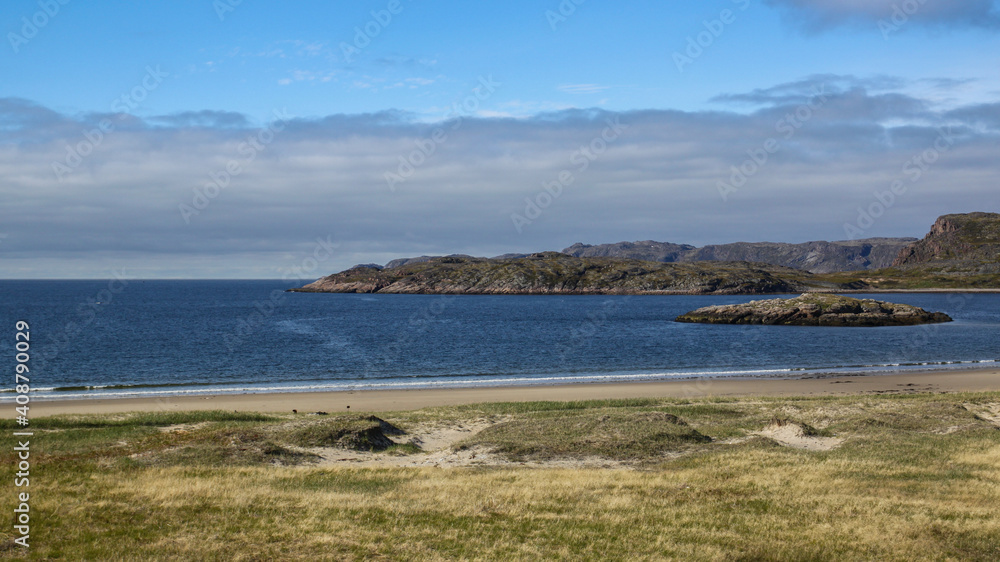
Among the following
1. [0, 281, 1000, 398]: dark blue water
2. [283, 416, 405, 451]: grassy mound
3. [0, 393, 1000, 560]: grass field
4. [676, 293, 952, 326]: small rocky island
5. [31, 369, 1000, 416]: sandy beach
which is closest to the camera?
[0, 393, 1000, 560]: grass field

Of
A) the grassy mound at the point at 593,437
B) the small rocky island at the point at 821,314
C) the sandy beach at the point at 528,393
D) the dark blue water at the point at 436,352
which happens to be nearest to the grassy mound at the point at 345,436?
the grassy mound at the point at 593,437

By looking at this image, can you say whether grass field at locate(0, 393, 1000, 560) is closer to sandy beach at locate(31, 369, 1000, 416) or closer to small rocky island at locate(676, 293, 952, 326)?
sandy beach at locate(31, 369, 1000, 416)

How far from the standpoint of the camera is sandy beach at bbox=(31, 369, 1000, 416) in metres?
41.8

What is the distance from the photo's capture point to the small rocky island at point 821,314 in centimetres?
11506

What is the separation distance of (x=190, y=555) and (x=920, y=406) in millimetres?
35002

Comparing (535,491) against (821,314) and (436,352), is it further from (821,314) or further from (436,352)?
(821,314)

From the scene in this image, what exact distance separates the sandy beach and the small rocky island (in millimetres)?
60826

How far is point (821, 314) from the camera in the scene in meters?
→ 117

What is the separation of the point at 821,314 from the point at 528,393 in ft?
290

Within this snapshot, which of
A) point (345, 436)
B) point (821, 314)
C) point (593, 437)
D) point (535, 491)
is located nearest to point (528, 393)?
point (593, 437)

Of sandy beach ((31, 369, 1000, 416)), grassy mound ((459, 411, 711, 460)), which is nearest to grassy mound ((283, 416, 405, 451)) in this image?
grassy mound ((459, 411, 711, 460))

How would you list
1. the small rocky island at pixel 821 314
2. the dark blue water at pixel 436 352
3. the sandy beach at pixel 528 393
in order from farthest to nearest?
1. the small rocky island at pixel 821 314
2. the dark blue water at pixel 436 352
3. the sandy beach at pixel 528 393

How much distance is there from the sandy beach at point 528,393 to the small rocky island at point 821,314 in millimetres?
60826

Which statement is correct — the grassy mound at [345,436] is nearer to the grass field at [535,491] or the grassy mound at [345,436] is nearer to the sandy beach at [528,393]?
the grass field at [535,491]
